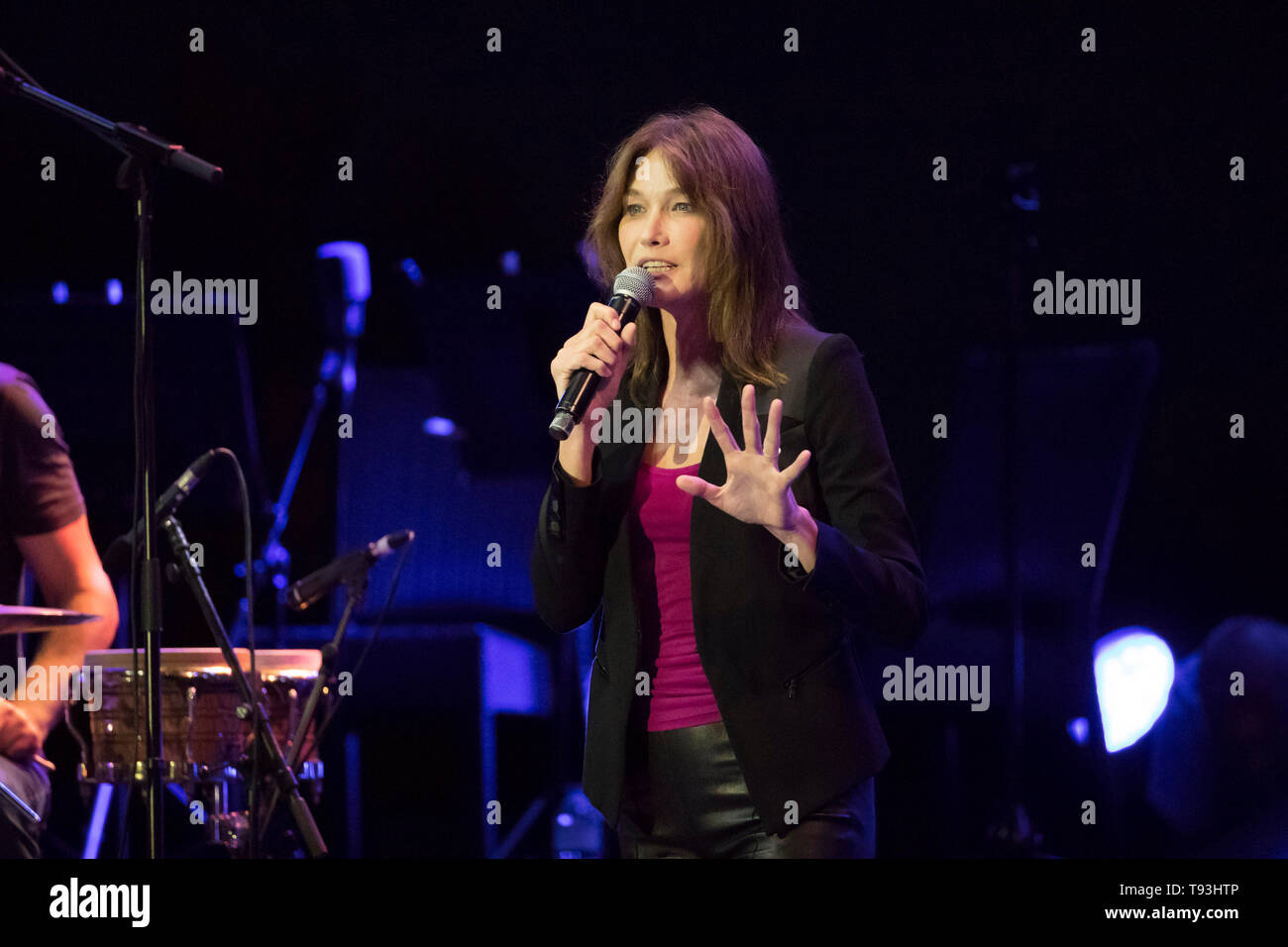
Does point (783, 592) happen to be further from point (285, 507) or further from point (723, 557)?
point (285, 507)

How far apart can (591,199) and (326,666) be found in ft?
4.62

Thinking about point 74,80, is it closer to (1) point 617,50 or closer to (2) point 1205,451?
(1) point 617,50

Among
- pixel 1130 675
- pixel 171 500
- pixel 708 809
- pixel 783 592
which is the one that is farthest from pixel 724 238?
pixel 1130 675

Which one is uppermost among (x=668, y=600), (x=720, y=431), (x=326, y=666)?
(x=720, y=431)

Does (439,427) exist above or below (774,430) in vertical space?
above

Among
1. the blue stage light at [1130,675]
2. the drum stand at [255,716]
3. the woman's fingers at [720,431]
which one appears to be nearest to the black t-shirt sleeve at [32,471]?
the drum stand at [255,716]

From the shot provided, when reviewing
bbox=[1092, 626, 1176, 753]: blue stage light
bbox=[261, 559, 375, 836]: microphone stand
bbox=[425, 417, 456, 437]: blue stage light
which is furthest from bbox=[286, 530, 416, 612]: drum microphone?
bbox=[1092, 626, 1176, 753]: blue stage light

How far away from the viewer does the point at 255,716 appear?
2.88 meters

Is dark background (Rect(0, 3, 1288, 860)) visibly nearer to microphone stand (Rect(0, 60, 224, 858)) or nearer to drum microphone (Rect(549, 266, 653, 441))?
microphone stand (Rect(0, 60, 224, 858))

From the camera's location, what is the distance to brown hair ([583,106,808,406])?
207cm

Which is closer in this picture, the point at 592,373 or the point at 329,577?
the point at 592,373

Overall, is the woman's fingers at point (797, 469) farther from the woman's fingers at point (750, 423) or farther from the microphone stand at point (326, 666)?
the microphone stand at point (326, 666)

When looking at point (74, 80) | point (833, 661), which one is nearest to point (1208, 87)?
point (833, 661)

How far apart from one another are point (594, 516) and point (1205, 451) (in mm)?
2283
